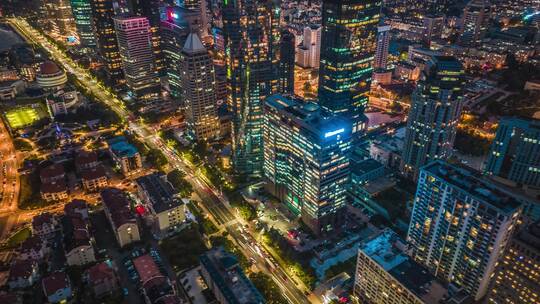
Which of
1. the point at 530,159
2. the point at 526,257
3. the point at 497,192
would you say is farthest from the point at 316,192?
the point at 530,159

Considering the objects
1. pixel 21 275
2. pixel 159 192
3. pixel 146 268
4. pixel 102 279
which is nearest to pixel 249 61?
pixel 159 192

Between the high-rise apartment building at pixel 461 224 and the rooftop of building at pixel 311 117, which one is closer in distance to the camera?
the high-rise apartment building at pixel 461 224

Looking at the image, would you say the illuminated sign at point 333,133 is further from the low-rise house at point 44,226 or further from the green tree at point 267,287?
the low-rise house at point 44,226

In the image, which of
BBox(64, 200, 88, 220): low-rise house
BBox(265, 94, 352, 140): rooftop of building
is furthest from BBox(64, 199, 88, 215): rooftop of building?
BBox(265, 94, 352, 140): rooftop of building

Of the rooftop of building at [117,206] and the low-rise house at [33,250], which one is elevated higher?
the rooftop of building at [117,206]

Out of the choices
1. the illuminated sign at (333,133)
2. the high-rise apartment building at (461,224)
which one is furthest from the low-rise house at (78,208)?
the high-rise apartment building at (461,224)

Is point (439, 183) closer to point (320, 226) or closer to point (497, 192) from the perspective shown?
point (497, 192)
